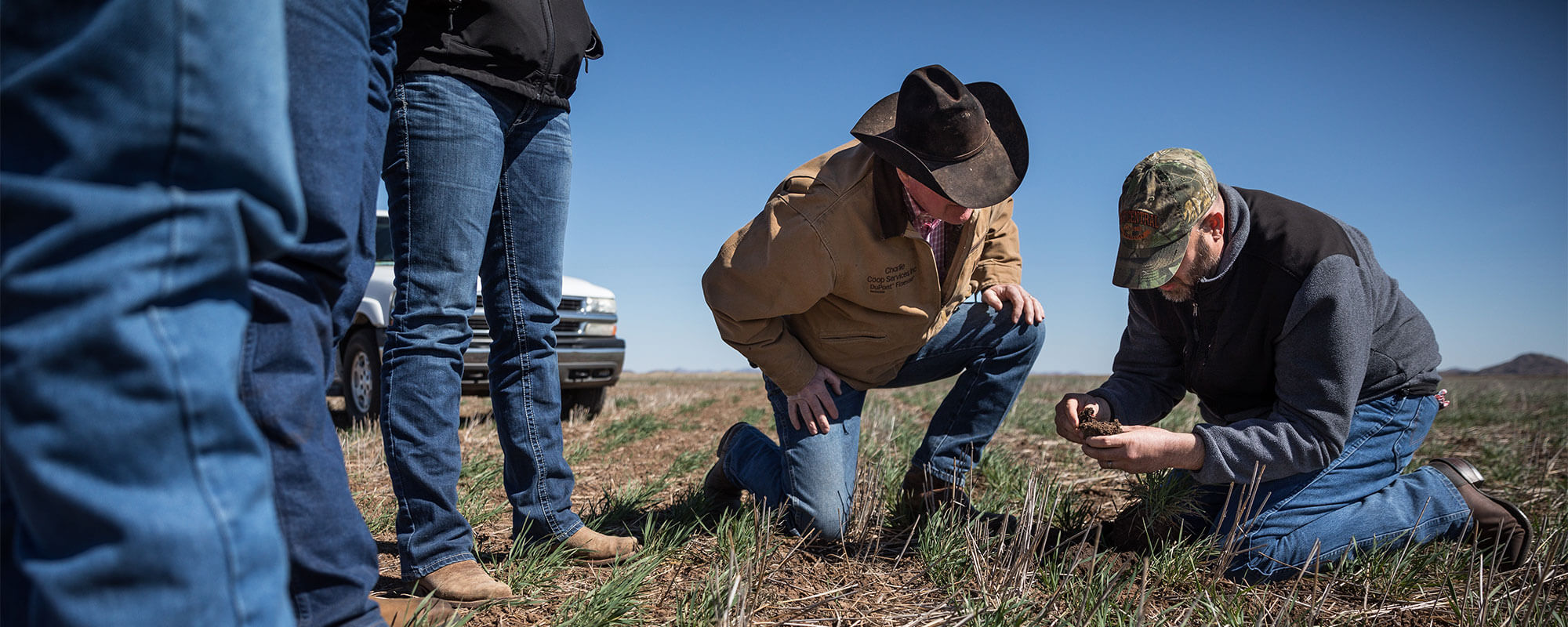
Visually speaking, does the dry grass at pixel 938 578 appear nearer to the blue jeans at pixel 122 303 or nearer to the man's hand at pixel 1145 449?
the man's hand at pixel 1145 449

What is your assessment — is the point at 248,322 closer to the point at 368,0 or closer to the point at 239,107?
the point at 239,107

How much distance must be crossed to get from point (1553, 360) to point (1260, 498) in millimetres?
75755

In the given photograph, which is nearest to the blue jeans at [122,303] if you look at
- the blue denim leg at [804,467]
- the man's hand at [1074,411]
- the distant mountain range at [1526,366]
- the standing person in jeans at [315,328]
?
the standing person in jeans at [315,328]

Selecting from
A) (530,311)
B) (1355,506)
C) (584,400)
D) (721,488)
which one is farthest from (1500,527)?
(584,400)

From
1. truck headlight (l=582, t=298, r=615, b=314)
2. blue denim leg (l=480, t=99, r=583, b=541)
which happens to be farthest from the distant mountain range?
blue denim leg (l=480, t=99, r=583, b=541)

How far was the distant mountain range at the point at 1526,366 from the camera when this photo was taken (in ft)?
169

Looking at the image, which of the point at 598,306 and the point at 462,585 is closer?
the point at 462,585

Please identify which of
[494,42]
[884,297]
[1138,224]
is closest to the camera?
[494,42]

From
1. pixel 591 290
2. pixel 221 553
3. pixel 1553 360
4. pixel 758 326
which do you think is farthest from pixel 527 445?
pixel 1553 360

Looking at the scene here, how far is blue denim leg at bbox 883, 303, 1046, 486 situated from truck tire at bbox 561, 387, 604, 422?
207 inches

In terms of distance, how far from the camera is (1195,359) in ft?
9.32

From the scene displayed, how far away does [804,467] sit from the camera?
9.68 ft

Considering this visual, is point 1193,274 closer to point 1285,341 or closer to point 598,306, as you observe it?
point 1285,341

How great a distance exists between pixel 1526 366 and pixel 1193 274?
70.9m
